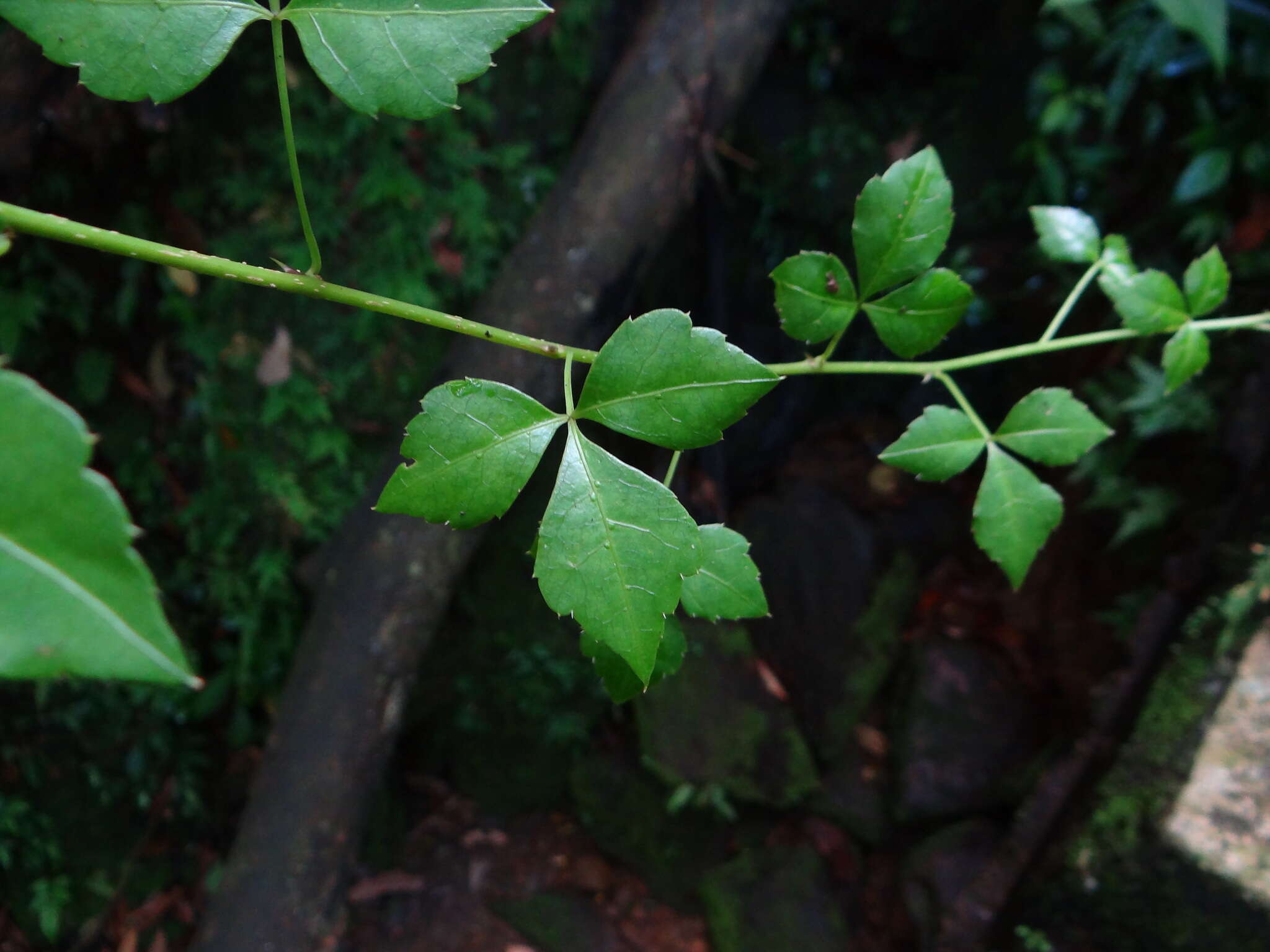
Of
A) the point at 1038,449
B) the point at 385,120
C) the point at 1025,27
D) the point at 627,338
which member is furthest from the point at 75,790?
the point at 1025,27

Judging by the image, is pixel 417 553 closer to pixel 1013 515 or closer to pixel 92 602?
pixel 1013 515

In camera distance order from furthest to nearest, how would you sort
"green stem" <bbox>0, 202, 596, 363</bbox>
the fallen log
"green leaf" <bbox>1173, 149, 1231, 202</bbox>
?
"green leaf" <bbox>1173, 149, 1231, 202</bbox>, the fallen log, "green stem" <bbox>0, 202, 596, 363</bbox>

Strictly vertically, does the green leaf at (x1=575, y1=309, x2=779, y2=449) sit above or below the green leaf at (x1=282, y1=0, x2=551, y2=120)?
below

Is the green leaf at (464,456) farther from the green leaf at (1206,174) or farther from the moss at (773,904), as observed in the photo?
the green leaf at (1206,174)

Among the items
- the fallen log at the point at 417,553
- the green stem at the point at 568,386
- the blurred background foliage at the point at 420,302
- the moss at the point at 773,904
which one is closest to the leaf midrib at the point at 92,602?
the green stem at the point at 568,386

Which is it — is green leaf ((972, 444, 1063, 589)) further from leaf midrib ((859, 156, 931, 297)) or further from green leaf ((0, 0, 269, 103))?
green leaf ((0, 0, 269, 103))

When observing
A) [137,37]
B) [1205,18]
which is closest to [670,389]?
[137,37]

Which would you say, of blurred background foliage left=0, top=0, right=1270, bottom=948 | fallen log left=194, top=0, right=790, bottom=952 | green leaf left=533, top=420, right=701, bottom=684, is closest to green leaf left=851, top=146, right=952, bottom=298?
green leaf left=533, top=420, right=701, bottom=684

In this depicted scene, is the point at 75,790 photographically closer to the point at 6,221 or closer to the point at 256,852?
the point at 256,852
